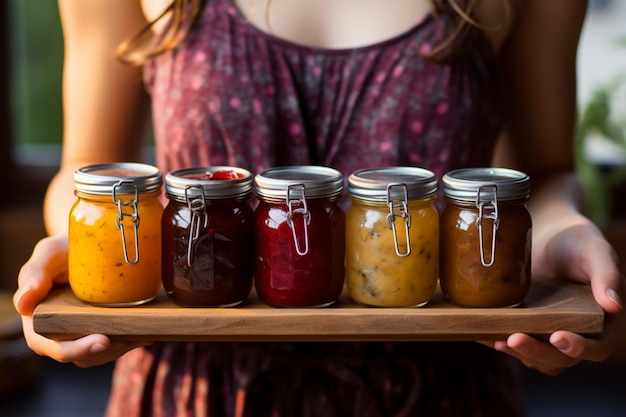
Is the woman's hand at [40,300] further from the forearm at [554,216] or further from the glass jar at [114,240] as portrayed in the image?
the forearm at [554,216]

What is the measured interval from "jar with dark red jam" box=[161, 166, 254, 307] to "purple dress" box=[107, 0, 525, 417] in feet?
0.58

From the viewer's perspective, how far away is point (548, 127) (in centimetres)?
130

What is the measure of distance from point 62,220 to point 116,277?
0.25 meters

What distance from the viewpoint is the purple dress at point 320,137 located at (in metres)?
1.13

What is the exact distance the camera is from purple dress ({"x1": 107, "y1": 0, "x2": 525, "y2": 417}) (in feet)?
3.72

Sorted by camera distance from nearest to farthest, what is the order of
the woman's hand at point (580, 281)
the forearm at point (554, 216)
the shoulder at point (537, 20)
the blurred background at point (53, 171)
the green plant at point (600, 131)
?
the woman's hand at point (580, 281) → the forearm at point (554, 216) → the shoulder at point (537, 20) → the blurred background at point (53, 171) → the green plant at point (600, 131)

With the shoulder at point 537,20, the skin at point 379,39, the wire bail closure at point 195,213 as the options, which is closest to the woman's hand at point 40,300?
the skin at point 379,39

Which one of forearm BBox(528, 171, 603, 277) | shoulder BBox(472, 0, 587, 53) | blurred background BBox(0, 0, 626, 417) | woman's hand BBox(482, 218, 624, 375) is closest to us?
woman's hand BBox(482, 218, 624, 375)

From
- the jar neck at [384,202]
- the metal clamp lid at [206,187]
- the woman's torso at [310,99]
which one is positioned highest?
the woman's torso at [310,99]

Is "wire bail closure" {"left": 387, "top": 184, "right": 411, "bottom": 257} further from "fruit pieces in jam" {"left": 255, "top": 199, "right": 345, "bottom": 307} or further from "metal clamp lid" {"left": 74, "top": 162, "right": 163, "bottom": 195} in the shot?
"metal clamp lid" {"left": 74, "top": 162, "right": 163, "bottom": 195}

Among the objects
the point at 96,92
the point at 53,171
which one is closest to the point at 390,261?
the point at 96,92

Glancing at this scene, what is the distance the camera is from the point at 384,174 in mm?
1019

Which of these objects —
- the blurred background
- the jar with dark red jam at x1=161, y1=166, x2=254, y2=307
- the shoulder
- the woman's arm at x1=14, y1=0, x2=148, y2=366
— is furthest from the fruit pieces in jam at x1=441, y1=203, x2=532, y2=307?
the blurred background

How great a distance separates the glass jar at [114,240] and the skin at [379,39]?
0.25 ft
